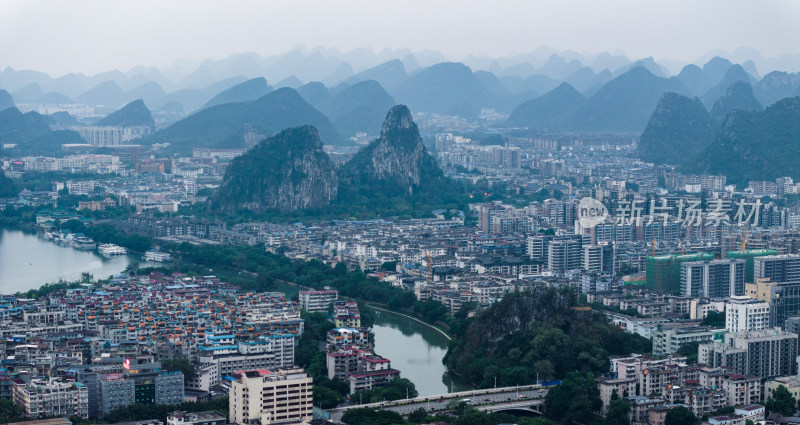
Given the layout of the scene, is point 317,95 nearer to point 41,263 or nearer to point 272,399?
point 41,263

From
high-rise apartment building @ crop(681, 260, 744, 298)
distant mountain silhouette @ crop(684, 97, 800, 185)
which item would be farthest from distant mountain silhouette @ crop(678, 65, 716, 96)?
high-rise apartment building @ crop(681, 260, 744, 298)

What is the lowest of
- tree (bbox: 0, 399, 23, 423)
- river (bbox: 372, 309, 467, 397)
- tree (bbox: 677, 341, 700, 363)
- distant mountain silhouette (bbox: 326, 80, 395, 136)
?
river (bbox: 372, 309, 467, 397)

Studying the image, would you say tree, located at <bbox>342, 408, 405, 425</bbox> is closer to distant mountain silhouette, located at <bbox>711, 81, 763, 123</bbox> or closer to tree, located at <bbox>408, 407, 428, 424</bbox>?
tree, located at <bbox>408, 407, 428, 424</bbox>

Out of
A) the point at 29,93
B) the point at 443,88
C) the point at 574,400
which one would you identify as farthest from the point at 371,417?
the point at 29,93

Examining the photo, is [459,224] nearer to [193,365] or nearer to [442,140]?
[193,365]

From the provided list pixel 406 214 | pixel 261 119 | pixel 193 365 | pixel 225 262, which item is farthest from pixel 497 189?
pixel 193 365

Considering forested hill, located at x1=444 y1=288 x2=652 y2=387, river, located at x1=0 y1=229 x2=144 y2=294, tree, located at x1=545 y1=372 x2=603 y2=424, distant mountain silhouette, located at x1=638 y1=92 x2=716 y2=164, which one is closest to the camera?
tree, located at x1=545 y1=372 x2=603 y2=424

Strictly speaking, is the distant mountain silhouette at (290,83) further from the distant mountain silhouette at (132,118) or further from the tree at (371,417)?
the tree at (371,417)
